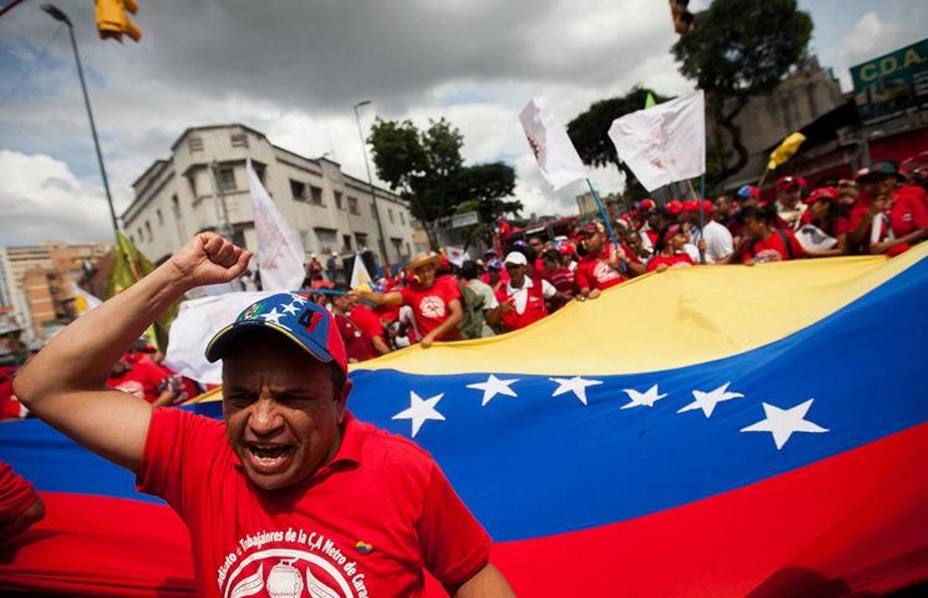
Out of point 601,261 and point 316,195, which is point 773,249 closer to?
point 601,261

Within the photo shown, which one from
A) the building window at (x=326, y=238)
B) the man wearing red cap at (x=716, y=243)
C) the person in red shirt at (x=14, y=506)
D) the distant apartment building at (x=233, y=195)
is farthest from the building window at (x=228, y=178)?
the person in red shirt at (x=14, y=506)

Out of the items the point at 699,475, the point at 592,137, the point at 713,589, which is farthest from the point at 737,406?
the point at 592,137

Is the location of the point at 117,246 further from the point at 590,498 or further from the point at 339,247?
the point at 339,247

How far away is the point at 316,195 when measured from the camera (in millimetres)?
36812

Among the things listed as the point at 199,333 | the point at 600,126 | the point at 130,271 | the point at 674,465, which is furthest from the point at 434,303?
the point at 600,126

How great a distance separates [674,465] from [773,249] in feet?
12.9

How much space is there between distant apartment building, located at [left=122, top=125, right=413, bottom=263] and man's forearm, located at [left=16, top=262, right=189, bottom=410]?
26.1 m

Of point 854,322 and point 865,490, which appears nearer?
point 865,490

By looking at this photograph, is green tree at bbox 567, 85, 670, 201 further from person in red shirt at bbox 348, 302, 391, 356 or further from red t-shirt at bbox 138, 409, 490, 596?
red t-shirt at bbox 138, 409, 490, 596

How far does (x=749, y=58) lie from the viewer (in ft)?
126

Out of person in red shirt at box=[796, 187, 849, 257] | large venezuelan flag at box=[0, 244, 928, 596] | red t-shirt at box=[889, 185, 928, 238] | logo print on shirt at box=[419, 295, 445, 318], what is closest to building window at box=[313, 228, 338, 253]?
logo print on shirt at box=[419, 295, 445, 318]

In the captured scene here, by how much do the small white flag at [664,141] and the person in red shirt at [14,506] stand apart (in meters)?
6.20

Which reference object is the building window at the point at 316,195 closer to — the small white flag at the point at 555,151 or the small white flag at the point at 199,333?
the small white flag at the point at 555,151

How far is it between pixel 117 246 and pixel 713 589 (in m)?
8.49
